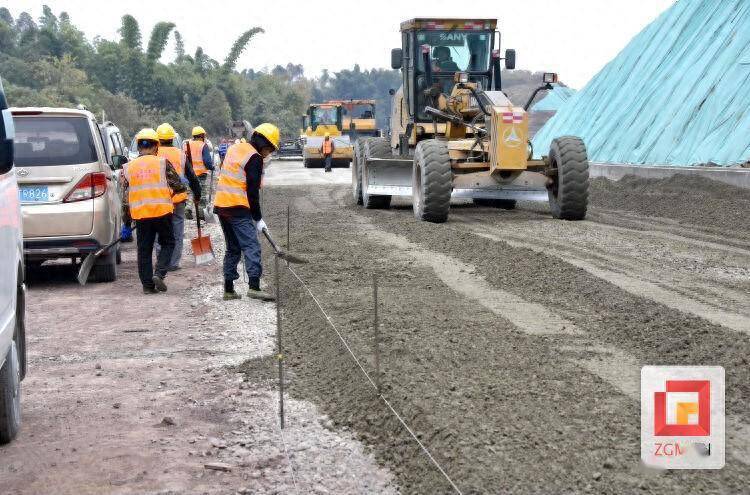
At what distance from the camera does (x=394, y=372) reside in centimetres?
703

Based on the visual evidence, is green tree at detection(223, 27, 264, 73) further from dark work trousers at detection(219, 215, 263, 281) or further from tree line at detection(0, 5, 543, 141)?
dark work trousers at detection(219, 215, 263, 281)

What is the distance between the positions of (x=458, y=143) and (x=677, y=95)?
13.8 m

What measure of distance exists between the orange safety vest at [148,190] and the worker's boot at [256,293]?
1.43 meters

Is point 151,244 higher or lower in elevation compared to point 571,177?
lower

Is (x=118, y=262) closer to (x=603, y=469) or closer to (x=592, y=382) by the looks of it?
(x=592, y=382)

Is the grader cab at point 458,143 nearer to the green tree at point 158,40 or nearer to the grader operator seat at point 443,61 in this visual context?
the grader operator seat at point 443,61

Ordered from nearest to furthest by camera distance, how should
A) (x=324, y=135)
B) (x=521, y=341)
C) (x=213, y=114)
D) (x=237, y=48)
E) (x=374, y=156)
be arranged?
(x=521, y=341) < (x=374, y=156) < (x=324, y=135) < (x=213, y=114) < (x=237, y=48)

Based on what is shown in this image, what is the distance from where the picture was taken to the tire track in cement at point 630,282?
9.09m

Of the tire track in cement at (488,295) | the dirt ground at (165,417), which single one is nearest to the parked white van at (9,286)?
the dirt ground at (165,417)

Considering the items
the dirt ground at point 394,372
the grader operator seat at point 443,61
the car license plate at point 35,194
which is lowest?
the dirt ground at point 394,372

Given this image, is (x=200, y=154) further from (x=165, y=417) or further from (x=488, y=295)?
(x=165, y=417)

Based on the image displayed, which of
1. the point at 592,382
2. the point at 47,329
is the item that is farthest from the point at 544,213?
the point at 592,382

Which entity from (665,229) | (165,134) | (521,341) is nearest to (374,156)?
(665,229)

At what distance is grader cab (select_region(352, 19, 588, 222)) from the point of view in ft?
55.4
